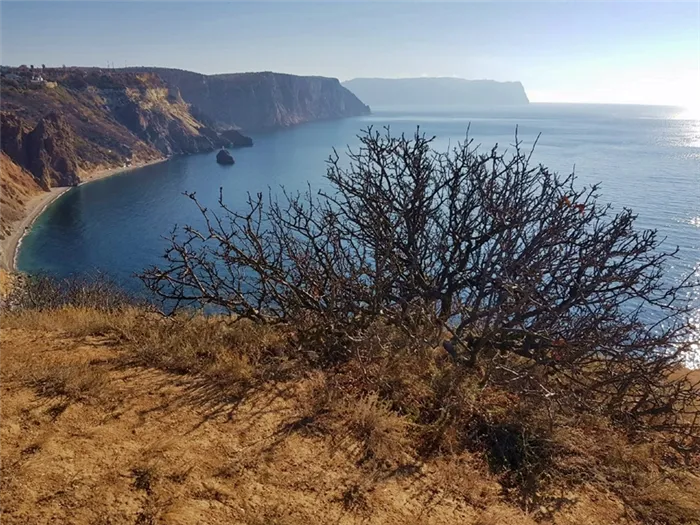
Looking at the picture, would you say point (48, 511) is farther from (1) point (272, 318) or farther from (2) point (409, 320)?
(2) point (409, 320)

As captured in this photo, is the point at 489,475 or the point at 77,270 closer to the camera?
the point at 489,475

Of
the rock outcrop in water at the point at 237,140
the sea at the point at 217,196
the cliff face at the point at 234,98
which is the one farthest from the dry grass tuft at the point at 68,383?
the cliff face at the point at 234,98

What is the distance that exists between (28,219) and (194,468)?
63.8m

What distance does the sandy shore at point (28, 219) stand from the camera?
45.4 meters

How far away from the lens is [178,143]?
11362 centimetres

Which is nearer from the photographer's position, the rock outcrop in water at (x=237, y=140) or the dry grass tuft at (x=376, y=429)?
the dry grass tuft at (x=376, y=429)

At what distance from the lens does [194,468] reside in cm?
388

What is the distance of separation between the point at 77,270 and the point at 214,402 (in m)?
44.2

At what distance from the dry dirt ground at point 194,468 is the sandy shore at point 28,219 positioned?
45.7 meters

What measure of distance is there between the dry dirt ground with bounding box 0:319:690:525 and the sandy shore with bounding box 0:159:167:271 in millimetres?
45678

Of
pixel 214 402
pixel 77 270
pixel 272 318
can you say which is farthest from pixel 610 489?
pixel 77 270

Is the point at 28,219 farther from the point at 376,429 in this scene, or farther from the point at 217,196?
the point at 376,429

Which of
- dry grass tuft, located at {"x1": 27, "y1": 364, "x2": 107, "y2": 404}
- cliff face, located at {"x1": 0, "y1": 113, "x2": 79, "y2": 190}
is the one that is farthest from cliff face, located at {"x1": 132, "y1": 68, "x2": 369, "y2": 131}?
dry grass tuft, located at {"x1": 27, "y1": 364, "x2": 107, "y2": 404}

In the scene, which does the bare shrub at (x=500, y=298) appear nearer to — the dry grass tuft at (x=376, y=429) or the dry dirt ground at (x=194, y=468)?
the dry grass tuft at (x=376, y=429)
